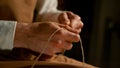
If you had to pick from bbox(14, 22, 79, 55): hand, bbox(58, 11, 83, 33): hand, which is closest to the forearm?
bbox(14, 22, 79, 55): hand

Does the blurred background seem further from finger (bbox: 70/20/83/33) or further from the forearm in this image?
the forearm

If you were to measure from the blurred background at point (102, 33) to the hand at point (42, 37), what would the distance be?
1.44 meters

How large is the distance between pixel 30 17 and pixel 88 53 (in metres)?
1.37

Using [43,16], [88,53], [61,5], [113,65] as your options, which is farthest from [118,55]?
[43,16]

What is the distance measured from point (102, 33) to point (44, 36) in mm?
1641

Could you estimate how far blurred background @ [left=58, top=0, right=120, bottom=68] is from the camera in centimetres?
220

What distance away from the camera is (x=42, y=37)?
26.4 inches

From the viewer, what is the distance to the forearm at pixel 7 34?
2.18 feet

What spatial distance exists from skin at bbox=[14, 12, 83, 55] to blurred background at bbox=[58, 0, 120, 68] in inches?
56.6

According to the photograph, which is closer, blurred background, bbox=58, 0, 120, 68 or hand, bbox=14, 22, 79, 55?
hand, bbox=14, 22, 79, 55

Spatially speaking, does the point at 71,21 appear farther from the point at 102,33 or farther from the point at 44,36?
the point at 102,33

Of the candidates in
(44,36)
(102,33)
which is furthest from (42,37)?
(102,33)

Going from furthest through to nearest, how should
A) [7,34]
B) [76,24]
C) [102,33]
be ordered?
1. [102,33]
2. [76,24]
3. [7,34]

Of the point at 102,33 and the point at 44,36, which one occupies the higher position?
the point at 44,36
